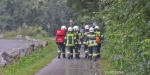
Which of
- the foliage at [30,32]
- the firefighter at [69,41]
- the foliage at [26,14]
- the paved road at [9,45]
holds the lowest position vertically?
the paved road at [9,45]

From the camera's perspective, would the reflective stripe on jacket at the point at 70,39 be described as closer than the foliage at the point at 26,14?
Yes

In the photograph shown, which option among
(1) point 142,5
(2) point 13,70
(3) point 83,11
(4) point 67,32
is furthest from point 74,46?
(1) point 142,5

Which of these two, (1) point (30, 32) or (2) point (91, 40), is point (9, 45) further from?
(1) point (30, 32)

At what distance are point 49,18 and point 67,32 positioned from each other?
48521mm

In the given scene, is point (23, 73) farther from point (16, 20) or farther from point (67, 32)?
point (16, 20)

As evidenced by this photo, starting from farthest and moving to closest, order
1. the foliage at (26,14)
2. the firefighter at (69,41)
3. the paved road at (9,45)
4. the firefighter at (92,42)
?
A: the foliage at (26,14)
the paved road at (9,45)
the firefighter at (69,41)
the firefighter at (92,42)

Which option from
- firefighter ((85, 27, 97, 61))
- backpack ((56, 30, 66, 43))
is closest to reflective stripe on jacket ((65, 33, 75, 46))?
backpack ((56, 30, 66, 43))

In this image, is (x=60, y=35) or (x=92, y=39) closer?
(x=92, y=39)

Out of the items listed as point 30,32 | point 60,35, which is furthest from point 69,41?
point 30,32

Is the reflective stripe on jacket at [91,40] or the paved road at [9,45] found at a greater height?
the reflective stripe on jacket at [91,40]

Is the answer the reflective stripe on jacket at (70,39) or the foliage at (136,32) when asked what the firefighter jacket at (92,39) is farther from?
the foliage at (136,32)

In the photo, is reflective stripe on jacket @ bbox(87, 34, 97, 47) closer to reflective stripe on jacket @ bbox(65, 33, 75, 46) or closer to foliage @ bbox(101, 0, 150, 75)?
reflective stripe on jacket @ bbox(65, 33, 75, 46)

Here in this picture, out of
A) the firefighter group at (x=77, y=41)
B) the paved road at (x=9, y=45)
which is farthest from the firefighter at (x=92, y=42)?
the paved road at (x=9, y=45)

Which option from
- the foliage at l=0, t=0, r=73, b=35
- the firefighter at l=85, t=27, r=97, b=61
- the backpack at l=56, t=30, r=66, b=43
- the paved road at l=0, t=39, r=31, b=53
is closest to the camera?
the firefighter at l=85, t=27, r=97, b=61
